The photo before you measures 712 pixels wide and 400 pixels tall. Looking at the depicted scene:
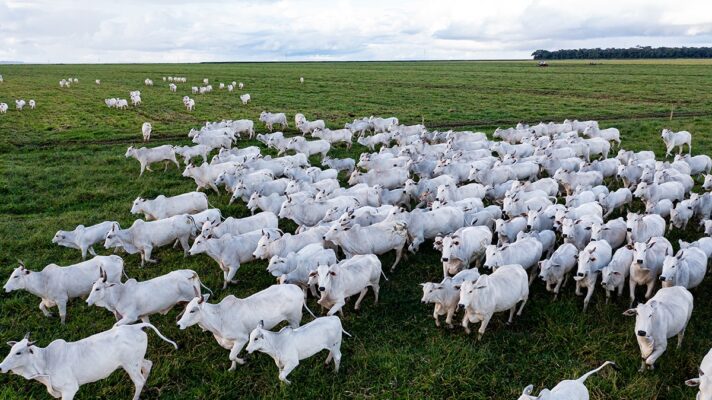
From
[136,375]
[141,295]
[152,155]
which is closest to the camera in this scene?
[136,375]

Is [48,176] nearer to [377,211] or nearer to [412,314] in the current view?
[377,211]

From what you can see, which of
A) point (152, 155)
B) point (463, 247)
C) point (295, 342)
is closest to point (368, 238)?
point (463, 247)

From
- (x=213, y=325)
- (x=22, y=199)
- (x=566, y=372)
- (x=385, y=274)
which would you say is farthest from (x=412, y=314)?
(x=22, y=199)

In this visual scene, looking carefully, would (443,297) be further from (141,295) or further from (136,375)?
(141,295)

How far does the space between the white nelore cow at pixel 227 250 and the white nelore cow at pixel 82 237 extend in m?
2.66

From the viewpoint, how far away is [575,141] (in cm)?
2164

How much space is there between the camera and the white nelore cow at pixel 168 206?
1377cm

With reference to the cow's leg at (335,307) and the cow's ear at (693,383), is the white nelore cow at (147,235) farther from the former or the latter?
the cow's ear at (693,383)

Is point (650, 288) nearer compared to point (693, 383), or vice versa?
point (693, 383)

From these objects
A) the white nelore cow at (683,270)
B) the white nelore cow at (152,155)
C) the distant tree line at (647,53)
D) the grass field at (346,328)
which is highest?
the distant tree line at (647,53)

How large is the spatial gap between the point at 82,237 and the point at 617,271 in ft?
39.5

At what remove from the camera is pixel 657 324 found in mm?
7832

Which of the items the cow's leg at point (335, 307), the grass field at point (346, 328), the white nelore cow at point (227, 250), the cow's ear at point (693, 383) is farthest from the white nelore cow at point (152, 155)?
the cow's ear at point (693, 383)

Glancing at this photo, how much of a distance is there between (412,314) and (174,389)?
14.8ft
